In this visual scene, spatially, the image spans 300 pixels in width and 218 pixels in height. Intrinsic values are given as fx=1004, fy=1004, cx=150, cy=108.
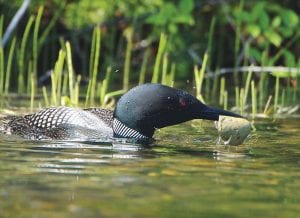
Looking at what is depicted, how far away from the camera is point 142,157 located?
5.77 m

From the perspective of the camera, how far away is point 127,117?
686cm

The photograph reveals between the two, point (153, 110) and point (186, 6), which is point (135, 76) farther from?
point (153, 110)

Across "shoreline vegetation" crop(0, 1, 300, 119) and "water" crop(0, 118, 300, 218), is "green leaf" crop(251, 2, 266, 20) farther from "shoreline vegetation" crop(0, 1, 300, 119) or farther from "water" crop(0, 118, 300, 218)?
"water" crop(0, 118, 300, 218)

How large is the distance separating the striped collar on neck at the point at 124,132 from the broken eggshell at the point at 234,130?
73 cm

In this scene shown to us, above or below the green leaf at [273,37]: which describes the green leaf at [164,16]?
above

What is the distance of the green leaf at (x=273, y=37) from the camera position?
1126cm

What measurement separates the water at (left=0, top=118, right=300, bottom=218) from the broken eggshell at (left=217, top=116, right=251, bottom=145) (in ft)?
0.21

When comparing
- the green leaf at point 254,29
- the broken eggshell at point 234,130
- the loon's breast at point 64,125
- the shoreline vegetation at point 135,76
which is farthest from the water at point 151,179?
the green leaf at point 254,29

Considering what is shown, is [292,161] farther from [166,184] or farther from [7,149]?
[7,149]

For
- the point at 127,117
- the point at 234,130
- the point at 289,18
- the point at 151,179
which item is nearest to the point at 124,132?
the point at 127,117

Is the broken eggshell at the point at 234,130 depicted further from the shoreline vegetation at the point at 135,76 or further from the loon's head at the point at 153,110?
the shoreline vegetation at the point at 135,76

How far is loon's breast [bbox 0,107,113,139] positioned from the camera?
22.5 ft

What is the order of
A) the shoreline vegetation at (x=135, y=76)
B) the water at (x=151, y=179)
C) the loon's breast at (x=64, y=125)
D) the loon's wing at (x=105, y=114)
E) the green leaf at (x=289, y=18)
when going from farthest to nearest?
the green leaf at (x=289, y=18)
the shoreline vegetation at (x=135, y=76)
the loon's wing at (x=105, y=114)
the loon's breast at (x=64, y=125)
the water at (x=151, y=179)

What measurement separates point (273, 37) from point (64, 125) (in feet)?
16.1
